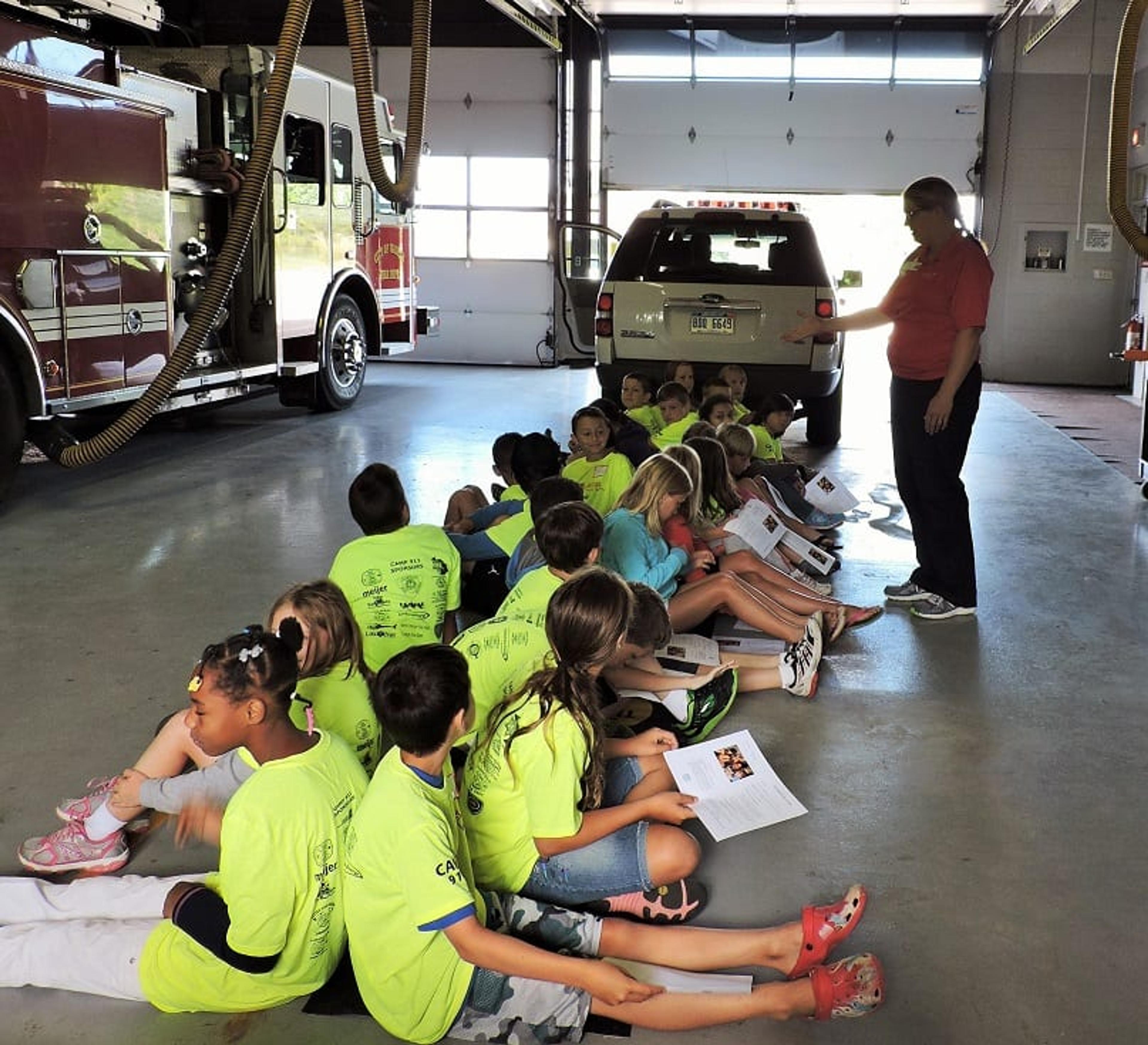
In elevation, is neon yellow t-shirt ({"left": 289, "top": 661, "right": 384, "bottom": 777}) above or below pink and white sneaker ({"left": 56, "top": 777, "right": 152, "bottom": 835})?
above

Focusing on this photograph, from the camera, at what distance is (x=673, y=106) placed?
18.1m

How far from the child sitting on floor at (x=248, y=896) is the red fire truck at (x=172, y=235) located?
13.8 feet

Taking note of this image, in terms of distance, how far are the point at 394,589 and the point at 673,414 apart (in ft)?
12.2

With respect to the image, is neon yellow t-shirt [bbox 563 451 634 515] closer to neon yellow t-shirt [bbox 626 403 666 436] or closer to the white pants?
neon yellow t-shirt [bbox 626 403 666 436]

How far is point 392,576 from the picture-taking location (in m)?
4.30

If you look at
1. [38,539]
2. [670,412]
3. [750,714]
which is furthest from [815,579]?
[38,539]

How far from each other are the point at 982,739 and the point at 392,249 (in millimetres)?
Result: 10512

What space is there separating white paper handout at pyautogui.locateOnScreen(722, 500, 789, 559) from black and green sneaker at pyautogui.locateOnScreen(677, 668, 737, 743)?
1.44 meters

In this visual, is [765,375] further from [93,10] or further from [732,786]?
[732,786]

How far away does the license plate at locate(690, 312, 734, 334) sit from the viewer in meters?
9.86

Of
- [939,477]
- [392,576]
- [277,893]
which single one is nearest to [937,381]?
[939,477]

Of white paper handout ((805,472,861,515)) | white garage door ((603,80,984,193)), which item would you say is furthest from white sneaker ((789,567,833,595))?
white garage door ((603,80,984,193))

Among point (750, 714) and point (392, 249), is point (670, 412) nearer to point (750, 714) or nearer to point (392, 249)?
point (750, 714)

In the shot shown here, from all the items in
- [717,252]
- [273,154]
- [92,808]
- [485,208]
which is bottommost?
[92,808]
